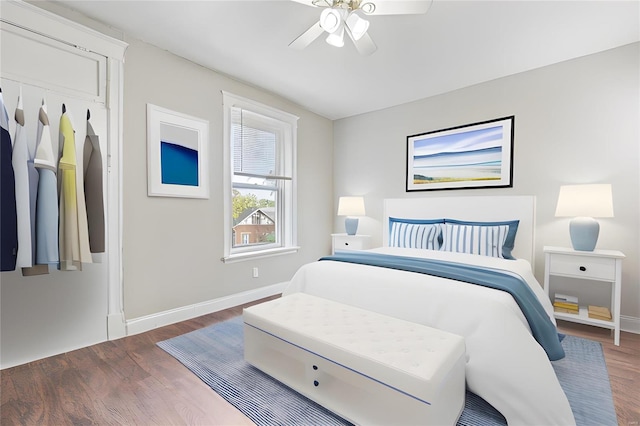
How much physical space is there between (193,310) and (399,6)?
2.99 meters

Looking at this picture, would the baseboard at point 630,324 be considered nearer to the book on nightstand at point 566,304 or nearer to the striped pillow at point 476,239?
the book on nightstand at point 566,304

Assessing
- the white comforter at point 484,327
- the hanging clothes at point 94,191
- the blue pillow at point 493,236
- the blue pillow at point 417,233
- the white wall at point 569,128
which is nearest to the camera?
Result: the white comforter at point 484,327

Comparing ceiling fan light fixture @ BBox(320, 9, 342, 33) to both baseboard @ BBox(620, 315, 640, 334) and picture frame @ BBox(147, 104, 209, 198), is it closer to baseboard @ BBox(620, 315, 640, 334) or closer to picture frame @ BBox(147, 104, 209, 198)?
picture frame @ BBox(147, 104, 209, 198)

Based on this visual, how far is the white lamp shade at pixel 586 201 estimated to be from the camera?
2.31 meters

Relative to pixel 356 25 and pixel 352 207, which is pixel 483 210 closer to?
pixel 352 207

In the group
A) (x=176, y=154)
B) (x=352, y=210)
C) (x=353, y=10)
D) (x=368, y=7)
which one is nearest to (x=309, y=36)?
(x=353, y=10)

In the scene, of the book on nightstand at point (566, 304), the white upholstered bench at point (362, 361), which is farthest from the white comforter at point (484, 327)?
the book on nightstand at point (566, 304)

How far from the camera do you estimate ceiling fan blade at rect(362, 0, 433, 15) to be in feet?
5.37

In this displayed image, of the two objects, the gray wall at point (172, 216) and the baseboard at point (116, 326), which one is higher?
the gray wall at point (172, 216)

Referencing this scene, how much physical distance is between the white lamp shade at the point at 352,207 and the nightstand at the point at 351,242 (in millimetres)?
325

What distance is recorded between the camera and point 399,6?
1.69 metres

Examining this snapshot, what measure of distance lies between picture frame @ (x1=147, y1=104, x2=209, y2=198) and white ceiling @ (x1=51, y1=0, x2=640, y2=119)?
2.08 feet

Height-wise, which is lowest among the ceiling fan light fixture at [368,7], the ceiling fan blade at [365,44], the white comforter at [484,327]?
the white comforter at [484,327]

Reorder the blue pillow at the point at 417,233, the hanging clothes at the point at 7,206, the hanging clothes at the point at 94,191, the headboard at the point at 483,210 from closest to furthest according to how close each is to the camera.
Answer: the hanging clothes at the point at 7,206
the hanging clothes at the point at 94,191
the headboard at the point at 483,210
the blue pillow at the point at 417,233
